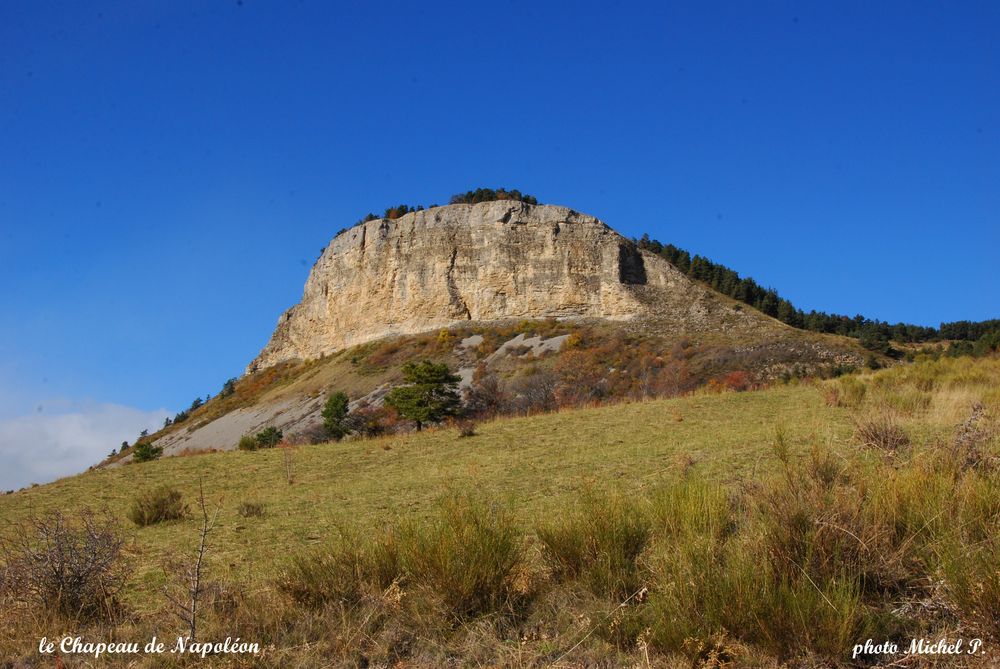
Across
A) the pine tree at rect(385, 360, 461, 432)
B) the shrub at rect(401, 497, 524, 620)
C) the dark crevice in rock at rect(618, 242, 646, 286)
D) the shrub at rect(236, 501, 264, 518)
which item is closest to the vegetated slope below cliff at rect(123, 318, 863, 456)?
the pine tree at rect(385, 360, 461, 432)

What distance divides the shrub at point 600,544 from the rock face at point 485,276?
5353 centimetres

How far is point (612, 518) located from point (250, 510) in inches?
269

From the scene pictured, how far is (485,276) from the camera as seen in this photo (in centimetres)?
6519

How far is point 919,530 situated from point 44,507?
15.0 metres

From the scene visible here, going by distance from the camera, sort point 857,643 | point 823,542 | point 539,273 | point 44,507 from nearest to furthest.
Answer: point 857,643 → point 823,542 → point 44,507 → point 539,273

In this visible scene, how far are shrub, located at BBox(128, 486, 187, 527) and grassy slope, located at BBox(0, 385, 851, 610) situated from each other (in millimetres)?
361

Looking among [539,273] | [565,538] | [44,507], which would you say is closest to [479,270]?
[539,273]

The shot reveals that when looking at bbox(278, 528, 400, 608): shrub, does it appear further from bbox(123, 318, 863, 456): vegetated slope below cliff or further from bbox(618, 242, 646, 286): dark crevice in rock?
bbox(618, 242, 646, 286): dark crevice in rock

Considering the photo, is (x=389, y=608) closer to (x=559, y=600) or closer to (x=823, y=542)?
(x=559, y=600)

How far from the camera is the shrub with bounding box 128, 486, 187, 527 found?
10.5m

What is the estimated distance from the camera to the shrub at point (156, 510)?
10.5m

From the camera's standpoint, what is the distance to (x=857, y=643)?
3.43m

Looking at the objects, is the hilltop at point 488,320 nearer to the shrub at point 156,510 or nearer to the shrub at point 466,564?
the shrub at point 156,510

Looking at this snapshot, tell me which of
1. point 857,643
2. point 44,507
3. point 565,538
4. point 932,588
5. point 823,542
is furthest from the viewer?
point 44,507
